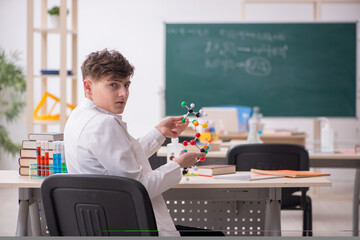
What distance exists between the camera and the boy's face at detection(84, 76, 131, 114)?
1.74 meters

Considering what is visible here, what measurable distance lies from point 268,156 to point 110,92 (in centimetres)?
164

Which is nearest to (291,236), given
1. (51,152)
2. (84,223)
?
(84,223)

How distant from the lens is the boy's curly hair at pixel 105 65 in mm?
1726

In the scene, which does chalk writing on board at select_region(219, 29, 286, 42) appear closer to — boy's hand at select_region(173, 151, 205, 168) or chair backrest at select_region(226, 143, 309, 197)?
chair backrest at select_region(226, 143, 309, 197)

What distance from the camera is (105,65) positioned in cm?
173

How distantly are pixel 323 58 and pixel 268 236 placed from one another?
232 inches

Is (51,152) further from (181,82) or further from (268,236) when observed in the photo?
(181,82)

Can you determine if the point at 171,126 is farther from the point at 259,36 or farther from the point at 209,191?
the point at 259,36

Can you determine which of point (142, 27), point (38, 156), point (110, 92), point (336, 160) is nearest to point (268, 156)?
point (336, 160)

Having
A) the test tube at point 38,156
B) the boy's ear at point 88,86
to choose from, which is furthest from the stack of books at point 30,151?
the boy's ear at point 88,86

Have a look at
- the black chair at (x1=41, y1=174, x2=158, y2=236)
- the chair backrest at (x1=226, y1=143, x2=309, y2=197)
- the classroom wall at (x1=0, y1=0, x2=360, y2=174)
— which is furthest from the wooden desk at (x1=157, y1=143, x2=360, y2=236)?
the classroom wall at (x1=0, y1=0, x2=360, y2=174)

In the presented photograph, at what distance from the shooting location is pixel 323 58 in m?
6.47

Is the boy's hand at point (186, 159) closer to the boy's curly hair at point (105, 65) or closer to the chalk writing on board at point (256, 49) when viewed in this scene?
the boy's curly hair at point (105, 65)

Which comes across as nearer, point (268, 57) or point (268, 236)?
point (268, 236)
